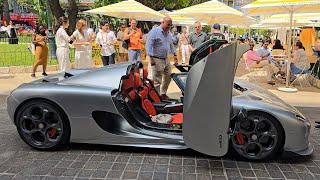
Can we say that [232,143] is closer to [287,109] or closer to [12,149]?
[287,109]

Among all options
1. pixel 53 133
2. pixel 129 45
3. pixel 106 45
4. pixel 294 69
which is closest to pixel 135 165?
pixel 53 133

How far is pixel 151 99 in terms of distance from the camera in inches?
223

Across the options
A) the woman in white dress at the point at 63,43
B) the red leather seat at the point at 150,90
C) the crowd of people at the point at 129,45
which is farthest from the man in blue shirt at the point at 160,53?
the woman in white dress at the point at 63,43

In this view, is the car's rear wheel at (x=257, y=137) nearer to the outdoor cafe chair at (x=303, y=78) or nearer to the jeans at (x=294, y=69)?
the outdoor cafe chair at (x=303, y=78)

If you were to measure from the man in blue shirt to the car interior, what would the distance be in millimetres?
2297

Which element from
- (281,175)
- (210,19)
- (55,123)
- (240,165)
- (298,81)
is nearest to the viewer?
(281,175)

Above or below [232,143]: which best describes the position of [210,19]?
above

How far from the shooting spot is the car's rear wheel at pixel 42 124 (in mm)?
4711

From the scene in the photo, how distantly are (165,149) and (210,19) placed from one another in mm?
10982

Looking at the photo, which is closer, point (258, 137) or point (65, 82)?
point (258, 137)

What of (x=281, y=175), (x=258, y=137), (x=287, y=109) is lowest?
(x=281, y=175)

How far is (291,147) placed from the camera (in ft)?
14.6

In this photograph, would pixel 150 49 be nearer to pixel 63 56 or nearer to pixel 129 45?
pixel 129 45

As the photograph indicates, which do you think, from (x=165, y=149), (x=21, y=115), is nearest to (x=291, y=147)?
(x=165, y=149)
